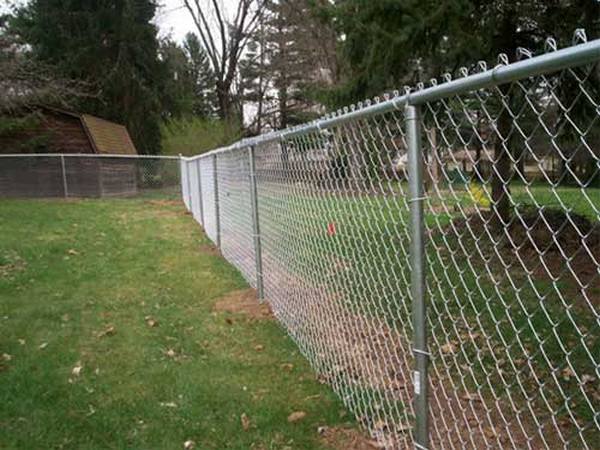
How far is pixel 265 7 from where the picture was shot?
32781 millimetres

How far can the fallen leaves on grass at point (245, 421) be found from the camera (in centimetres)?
304

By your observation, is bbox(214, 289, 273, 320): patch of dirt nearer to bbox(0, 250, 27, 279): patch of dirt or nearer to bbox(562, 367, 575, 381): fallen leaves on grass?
bbox(562, 367, 575, 381): fallen leaves on grass

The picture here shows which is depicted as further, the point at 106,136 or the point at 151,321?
the point at 106,136

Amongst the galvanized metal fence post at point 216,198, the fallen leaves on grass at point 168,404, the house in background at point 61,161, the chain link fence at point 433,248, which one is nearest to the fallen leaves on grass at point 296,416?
the chain link fence at point 433,248

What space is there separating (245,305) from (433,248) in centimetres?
261

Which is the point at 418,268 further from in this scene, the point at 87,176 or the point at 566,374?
the point at 87,176

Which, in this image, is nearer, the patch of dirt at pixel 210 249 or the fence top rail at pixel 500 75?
the fence top rail at pixel 500 75

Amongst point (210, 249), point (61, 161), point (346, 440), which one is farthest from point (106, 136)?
point (346, 440)

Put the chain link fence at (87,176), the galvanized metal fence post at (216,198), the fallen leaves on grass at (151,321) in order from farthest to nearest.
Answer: the chain link fence at (87,176)
the galvanized metal fence post at (216,198)
the fallen leaves on grass at (151,321)

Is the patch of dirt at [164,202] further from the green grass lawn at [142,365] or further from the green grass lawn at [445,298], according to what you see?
the green grass lawn at [445,298]

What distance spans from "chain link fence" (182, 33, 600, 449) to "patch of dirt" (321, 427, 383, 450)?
0.25 feet

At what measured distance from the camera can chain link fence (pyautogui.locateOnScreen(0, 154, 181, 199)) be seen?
17.0m

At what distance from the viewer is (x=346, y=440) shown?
114 inches

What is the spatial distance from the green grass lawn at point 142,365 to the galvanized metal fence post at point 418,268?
834 mm
